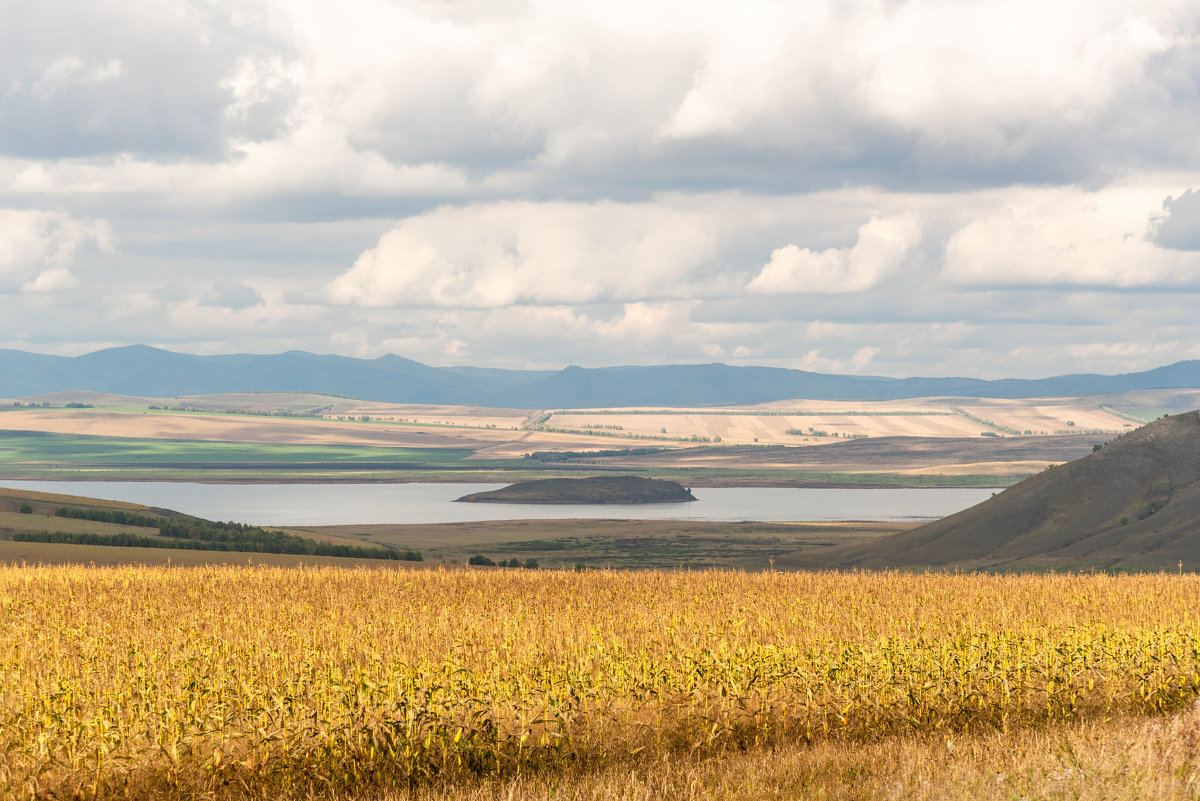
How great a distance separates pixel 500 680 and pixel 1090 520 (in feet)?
222

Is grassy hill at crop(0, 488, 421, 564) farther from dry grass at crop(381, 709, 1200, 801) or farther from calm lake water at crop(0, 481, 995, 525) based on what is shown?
calm lake water at crop(0, 481, 995, 525)

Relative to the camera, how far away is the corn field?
42.9 ft

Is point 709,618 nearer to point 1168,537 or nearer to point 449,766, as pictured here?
point 449,766

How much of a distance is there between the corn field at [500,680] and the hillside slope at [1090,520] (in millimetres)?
43541

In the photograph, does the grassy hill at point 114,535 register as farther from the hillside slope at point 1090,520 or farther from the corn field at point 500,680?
the hillside slope at point 1090,520

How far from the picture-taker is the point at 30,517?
7444 cm

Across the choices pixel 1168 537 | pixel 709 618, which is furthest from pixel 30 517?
pixel 1168 537

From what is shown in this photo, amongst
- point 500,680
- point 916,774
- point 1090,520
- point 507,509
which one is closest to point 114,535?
point 500,680

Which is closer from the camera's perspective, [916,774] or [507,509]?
[916,774]

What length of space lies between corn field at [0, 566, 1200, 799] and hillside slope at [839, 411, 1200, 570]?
4354cm

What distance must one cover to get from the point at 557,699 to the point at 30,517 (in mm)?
70051

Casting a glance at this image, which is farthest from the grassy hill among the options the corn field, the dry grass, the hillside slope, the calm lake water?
the calm lake water

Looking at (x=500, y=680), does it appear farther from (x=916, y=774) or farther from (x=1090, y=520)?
(x=1090, y=520)

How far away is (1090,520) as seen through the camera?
245 ft
